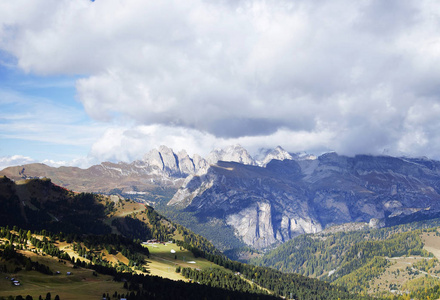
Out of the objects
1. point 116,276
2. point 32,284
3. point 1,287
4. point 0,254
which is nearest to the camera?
point 1,287

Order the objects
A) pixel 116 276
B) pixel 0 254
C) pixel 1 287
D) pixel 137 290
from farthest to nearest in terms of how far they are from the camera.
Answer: pixel 116 276 → pixel 137 290 → pixel 0 254 → pixel 1 287

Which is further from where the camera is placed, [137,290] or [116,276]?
[116,276]

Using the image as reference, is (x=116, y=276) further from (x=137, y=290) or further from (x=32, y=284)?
(x=32, y=284)

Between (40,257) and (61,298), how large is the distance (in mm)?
59294

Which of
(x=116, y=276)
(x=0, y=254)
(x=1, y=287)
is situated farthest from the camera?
(x=116, y=276)

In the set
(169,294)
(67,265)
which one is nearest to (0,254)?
(67,265)

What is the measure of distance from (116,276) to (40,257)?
140 feet

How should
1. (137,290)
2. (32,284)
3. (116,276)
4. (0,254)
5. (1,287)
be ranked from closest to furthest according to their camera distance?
1. (1,287)
2. (32,284)
3. (0,254)
4. (137,290)
5. (116,276)

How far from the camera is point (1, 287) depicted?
140750 millimetres

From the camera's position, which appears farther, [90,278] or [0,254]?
[90,278]

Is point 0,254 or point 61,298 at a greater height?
point 0,254

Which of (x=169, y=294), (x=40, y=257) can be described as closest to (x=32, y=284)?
(x=40, y=257)

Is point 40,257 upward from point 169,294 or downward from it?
upward

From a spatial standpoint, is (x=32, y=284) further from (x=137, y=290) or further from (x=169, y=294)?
(x=169, y=294)
